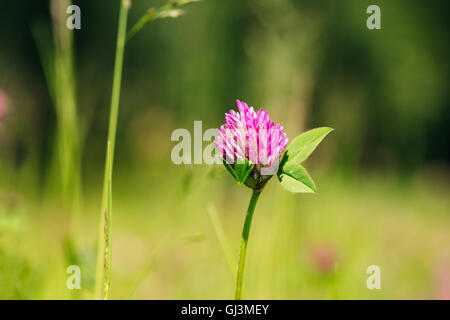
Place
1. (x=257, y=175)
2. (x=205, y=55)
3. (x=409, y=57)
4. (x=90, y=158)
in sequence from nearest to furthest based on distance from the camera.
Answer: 1. (x=257, y=175)
2. (x=205, y=55)
3. (x=90, y=158)
4. (x=409, y=57)

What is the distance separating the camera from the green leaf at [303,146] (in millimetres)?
521

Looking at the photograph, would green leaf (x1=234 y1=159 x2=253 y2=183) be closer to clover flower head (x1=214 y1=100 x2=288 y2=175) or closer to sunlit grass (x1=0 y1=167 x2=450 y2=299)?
clover flower head (x1=214 y1=100 x2=288 y2=175)

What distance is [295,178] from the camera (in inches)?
20.3

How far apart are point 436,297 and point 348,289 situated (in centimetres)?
20

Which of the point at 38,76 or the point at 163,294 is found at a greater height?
the point at 38,76

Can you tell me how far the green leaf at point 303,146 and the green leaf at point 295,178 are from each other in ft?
0.04

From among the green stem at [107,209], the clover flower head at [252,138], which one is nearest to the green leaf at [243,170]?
the clover flower head at [252,138]

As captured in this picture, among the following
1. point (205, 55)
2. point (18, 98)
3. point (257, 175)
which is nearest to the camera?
point (257, 175)

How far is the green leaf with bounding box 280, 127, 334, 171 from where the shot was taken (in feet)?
1.71

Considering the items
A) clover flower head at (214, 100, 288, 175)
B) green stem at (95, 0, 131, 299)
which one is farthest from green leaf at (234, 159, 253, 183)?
green stem at (95, 0, 131, 299)

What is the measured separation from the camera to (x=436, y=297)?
3.79ft
